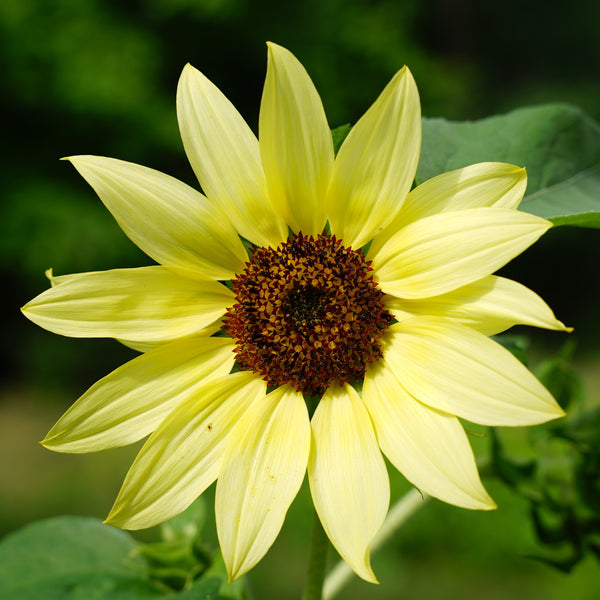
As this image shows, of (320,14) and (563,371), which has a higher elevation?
(563,371)

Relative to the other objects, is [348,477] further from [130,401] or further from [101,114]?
[101,114]

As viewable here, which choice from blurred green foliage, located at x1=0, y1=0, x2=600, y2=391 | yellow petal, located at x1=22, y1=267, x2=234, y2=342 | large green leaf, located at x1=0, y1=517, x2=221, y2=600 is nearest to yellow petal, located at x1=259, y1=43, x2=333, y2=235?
yellow petal, located at x1=22, y1=267, x2=234, y2=342

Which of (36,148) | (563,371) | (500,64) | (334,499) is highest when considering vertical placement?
(334,499)

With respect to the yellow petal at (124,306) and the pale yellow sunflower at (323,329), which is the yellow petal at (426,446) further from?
the yellow petal at (124,306)

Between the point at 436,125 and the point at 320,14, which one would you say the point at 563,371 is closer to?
the point at 436,125

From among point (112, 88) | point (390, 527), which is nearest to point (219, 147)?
point (390, 527)

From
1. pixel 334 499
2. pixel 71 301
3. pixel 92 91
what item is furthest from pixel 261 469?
pixel 92 91
